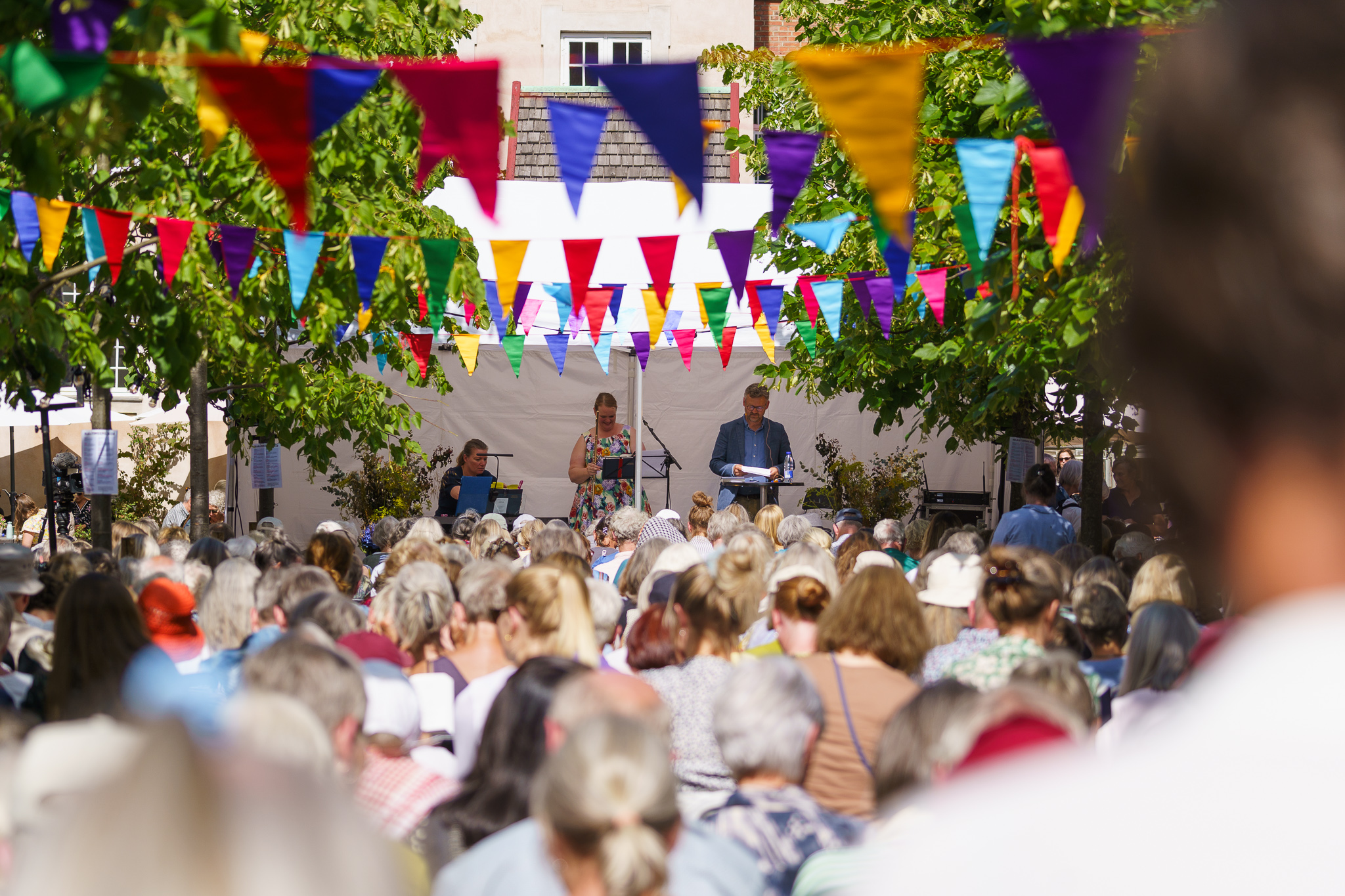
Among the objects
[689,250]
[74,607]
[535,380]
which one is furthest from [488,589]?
[535,380]

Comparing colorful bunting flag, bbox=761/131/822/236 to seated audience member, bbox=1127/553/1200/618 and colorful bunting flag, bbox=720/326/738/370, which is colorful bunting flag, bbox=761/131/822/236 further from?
colorful bunting flag, bbox=720/326/738/370

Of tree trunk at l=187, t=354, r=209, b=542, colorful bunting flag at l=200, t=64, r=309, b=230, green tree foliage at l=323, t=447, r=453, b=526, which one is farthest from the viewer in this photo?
green tree foliage at l=323, t=447, r=453, b=526

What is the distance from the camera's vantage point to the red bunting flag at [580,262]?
29.2 ft

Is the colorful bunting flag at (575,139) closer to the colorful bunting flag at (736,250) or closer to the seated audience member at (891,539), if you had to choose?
the colorful bunting flag at (736,250)

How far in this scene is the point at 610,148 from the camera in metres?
17.9

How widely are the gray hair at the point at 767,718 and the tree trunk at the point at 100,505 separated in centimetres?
683

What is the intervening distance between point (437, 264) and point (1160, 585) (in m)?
4.64

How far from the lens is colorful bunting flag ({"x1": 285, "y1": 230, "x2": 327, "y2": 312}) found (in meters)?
7.04

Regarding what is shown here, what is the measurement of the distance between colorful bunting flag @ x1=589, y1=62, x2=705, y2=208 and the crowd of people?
5.63 ft

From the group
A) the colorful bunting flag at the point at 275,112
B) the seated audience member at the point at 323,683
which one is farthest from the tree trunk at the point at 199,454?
the seated audience member at the point at 323,683

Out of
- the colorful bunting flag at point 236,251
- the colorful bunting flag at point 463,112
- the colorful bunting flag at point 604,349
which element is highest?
the colorful bunting flag at point 463,112

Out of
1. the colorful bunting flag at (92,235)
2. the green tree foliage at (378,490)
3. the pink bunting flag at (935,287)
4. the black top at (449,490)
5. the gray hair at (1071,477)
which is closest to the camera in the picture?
the colorful bunting flag at (92,235)

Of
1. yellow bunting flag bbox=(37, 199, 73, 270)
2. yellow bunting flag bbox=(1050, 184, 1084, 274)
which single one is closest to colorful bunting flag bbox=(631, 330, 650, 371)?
yellow bunting flag bbox=(37, 199, 73, 270)

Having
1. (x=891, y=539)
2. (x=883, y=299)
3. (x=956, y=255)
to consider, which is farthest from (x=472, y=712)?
(x=883, y=299)
